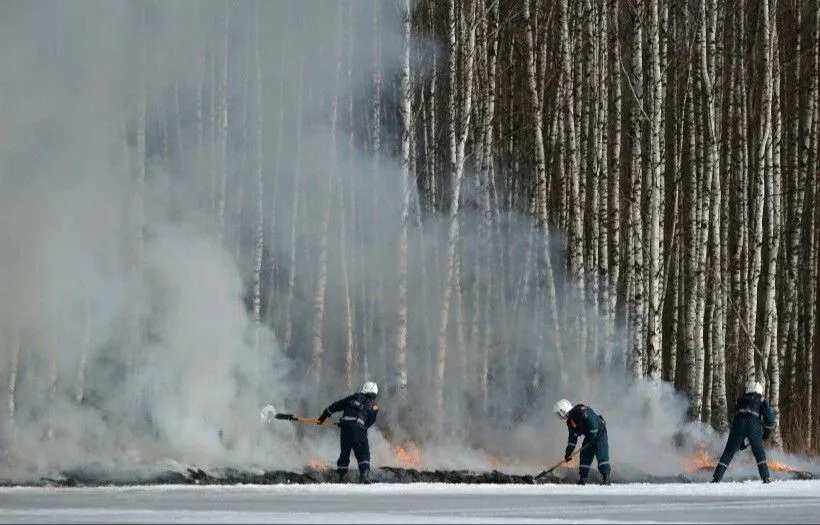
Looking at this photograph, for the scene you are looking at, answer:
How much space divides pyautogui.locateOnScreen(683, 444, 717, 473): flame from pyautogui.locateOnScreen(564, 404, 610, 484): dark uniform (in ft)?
12.6

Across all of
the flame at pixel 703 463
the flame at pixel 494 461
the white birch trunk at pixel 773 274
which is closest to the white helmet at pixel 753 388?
the flame at pixel 703 463

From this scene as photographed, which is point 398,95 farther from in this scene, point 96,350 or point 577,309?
point 96,350

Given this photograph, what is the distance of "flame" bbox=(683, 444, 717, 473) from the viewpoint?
28250mm

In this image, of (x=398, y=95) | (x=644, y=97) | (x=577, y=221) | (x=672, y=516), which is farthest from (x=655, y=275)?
(x=672, y=516)

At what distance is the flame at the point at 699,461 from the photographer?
28.2m

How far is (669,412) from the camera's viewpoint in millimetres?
29922

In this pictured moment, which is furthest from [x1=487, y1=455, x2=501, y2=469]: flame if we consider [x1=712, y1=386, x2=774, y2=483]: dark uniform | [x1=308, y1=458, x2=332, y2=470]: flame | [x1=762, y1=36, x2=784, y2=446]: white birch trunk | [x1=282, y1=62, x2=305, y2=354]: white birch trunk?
[x1=282, y1=62, x2=305, y2=354]: white birch trunk

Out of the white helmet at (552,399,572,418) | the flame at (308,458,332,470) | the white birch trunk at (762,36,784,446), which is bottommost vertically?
the flame at (308,458,332,470)

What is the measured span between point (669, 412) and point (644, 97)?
7.33 meters

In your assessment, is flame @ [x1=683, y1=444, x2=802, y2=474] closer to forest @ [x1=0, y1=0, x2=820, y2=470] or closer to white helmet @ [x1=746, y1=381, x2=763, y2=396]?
forest @ [x1=0, y1=0, x2=820, y2=470]

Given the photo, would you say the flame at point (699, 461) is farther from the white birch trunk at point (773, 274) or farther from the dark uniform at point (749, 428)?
the dark uniform at point (749, 428)

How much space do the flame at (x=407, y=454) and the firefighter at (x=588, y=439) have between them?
3198 millimetres

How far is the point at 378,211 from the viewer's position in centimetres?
3381

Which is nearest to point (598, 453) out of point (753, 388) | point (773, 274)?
point (753, 388)
